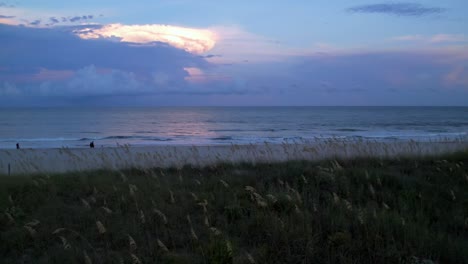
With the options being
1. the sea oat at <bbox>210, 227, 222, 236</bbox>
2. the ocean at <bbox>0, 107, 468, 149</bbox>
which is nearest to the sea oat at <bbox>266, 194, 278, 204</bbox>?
the sea oat at <bbox>210, 227, 222, 236</bbox>

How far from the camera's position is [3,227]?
554cm

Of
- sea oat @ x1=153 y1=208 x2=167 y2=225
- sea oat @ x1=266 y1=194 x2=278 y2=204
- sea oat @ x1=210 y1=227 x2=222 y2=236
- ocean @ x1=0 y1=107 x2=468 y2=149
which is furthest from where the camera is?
ocean @ x1=0 y1=107 x2=468 y2=149

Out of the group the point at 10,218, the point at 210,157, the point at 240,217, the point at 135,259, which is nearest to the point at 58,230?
the point at 10,218

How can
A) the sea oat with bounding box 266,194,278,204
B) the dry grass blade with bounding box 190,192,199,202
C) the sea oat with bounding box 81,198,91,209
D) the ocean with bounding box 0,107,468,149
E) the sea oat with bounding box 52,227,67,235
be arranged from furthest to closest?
the ocean with bounding box 0,107,468,149 → the dry grass blade with bounding box 190,192,199,202 → the sea oat with bounding box 81,198,91,209 → the sea oat with bounding box 266,194,278,204 → the sea oat with bounding box 52,227,67,235

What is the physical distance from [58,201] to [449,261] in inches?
225

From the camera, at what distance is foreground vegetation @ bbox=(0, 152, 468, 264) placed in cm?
476

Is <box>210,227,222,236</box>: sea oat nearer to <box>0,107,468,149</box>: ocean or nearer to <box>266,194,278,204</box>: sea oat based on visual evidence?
<box>266,194,278,204</box>: sea oat

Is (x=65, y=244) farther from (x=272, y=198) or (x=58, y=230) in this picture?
(x=272, y=198)

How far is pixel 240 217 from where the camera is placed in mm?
5867

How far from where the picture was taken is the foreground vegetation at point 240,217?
4762mm

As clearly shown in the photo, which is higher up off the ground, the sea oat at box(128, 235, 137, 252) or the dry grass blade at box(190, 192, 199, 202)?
the dry grass blade at box(190, 192, 199, 202)

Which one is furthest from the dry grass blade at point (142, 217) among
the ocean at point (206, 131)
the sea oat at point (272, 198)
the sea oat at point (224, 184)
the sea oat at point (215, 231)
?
the ocean at point (206, 131)

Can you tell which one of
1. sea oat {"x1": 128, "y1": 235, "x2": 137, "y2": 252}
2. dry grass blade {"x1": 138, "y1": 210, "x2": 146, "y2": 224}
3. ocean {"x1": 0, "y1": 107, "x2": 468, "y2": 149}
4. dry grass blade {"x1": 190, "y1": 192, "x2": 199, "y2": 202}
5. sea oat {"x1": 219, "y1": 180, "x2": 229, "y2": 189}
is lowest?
ocean {"x1": 0, "y1": 107, "x2": 468, "y2": 149}

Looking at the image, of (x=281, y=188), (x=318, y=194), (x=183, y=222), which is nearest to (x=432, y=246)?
(x=318, y=194)
